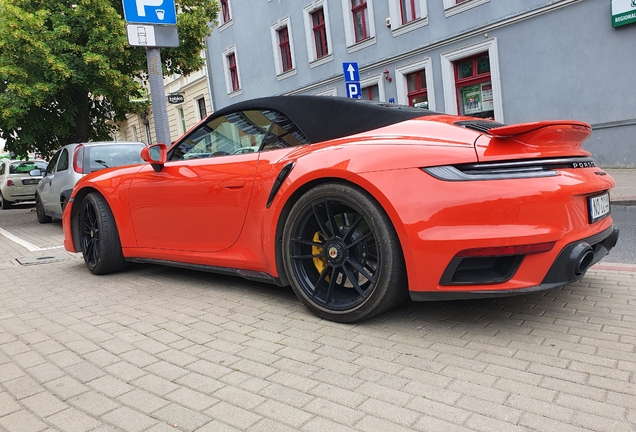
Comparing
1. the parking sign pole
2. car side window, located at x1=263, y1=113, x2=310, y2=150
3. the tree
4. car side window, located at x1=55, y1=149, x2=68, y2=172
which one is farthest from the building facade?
car side window, located at x1=263, y1=113, x2=310, y2=150

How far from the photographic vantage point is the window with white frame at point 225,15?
23.9m

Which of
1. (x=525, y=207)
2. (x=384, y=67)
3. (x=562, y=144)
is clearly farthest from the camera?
(x=384, y=67)

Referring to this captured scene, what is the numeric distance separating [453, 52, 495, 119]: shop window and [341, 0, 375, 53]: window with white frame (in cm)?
361

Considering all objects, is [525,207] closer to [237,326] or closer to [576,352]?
[576,352]

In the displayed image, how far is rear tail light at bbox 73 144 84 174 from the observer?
8.37m

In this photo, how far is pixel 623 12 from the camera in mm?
10969

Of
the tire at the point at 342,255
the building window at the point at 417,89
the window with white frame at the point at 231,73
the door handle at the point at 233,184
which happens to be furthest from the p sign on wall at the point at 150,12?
the window with white frame at the point at 231,73

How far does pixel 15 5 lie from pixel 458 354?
552 inches

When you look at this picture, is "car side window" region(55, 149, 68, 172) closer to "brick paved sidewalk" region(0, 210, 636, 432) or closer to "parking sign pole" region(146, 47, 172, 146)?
"parking sign pole" region(146, 47, 172, 146)

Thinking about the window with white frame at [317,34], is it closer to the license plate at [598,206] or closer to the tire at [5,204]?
the tire at [5,204]

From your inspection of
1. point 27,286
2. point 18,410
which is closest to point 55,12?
point 27,286

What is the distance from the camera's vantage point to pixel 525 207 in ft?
7.63

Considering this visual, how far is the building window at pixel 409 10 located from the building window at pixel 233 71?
1077cm

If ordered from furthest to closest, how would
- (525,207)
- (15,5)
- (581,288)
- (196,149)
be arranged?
(15,5) → (196,149) → (581,288) → (525,207)
